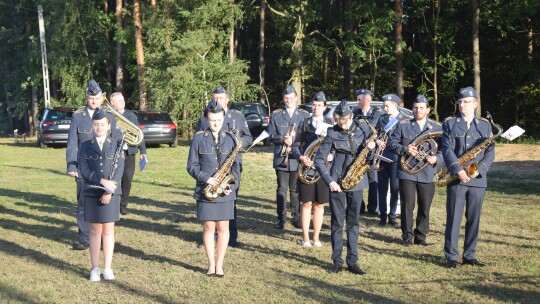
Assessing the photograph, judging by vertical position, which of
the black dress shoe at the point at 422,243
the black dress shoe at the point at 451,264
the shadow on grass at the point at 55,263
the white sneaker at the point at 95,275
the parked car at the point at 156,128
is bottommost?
the shadow on grass at the point at 55,263

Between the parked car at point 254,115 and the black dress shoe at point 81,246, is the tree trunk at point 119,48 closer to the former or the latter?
the parked car at point 254,115

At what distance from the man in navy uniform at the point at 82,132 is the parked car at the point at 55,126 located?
69.0 feet

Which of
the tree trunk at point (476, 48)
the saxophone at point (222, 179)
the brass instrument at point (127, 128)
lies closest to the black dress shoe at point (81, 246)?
the brass instrument at point (127, 128)

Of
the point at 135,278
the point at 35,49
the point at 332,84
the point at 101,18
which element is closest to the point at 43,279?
the point at 135,278

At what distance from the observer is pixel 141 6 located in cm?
3772

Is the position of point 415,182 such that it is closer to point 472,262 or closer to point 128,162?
point 472,262

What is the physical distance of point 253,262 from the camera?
8312mm

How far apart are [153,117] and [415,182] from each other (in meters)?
21.2

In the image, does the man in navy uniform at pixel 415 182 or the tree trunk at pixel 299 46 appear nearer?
the man in navy uniform at pixel 415 182

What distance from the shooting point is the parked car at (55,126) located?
2927cm

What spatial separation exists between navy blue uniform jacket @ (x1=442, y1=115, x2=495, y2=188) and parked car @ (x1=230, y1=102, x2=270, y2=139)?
1772 centimetres

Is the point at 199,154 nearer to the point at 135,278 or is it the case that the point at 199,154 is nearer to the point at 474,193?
the point at 135,278

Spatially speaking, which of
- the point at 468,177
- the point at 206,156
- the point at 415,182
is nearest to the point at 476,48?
the point at 415,182

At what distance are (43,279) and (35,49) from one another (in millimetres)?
44425
